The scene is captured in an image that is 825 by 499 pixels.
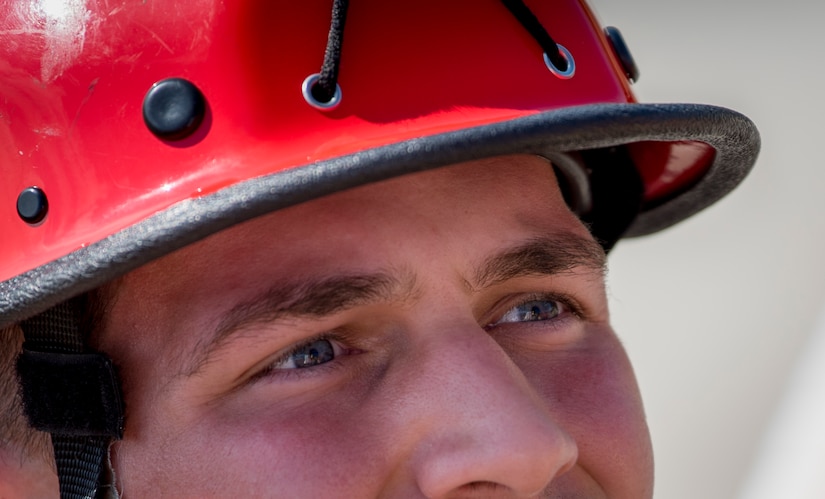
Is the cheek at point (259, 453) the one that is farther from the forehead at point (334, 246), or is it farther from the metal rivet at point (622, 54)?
the metal rivet at point (622, 54)

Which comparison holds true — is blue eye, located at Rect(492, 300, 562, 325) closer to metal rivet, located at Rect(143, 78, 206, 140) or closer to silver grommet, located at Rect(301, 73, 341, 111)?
silver grommet, located at Rect(301, 73, 341, 111)

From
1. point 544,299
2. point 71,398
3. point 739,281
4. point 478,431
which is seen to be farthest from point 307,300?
point 739,281

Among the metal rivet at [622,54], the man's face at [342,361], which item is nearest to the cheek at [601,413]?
the man's face at [342,361]

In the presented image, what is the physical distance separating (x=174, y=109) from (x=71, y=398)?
2.02 feet

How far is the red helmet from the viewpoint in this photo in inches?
72.7

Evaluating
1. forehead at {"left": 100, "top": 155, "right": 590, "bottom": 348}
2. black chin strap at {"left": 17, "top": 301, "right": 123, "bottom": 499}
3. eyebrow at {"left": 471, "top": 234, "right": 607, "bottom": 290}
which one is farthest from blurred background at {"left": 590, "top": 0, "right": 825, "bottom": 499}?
black chin strap at {"left": 17, "top": 301, "right": 123, "bottom": 499}

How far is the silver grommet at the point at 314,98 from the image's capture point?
6.38ft

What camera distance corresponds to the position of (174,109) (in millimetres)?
1936

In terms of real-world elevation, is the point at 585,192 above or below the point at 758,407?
above

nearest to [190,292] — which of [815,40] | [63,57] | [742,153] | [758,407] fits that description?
[63,57]

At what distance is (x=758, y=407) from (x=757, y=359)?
0.27m

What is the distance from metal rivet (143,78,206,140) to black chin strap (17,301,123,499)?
1.56ft

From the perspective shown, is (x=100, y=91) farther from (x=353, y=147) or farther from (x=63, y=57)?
(x=353, y=147)

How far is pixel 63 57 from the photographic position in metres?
2.05
